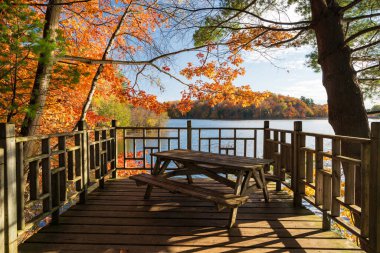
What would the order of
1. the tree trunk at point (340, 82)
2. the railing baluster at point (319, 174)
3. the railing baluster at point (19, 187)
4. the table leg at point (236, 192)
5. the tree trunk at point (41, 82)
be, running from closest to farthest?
the railing baluster at point (19, 187) → the table leg at point (236, 192) → the railing baluster at point (319, 174) → the tree trunk at point (41, 82) → the tree trunk at point (340, 82)

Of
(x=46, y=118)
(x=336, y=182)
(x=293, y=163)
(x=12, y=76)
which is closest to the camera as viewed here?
(x=336, y=182)

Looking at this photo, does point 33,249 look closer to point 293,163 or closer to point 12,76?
point 12,76

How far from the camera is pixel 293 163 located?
3412mm

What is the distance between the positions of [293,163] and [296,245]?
53.7 inches

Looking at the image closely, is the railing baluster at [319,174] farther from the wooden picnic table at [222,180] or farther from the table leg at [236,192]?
the table leg at [236,192]

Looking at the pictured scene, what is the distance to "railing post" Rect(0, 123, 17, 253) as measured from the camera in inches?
69.8

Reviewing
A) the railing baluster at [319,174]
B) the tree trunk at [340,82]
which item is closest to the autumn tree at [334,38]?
the tree trunk at [340,82]

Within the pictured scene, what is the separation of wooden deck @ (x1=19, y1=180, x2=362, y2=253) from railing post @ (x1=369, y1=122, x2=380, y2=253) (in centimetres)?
46

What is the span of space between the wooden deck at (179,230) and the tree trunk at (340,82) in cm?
156

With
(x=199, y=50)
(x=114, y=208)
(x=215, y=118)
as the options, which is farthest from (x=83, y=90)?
(x=215, y=118)

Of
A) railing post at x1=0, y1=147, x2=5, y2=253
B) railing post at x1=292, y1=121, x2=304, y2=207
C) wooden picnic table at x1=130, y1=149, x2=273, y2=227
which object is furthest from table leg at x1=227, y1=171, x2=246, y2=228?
railing post at x1=0, y1=147, x2=5, y2=253

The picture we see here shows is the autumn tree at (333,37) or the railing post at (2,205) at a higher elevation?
the autumn tree at (333,37)

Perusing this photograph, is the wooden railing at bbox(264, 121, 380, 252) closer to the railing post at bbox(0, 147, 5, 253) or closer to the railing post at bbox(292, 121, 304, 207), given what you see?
the railing post at bbox(292, 121, 304, 207)

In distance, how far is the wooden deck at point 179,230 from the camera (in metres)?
2.21
